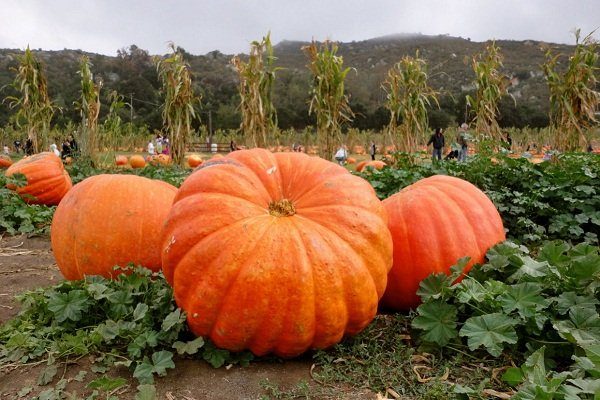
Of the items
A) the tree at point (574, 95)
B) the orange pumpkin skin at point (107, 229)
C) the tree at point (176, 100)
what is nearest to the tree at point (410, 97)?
the tree at point (574, 95)

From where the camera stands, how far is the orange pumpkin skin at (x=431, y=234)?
7.94ft

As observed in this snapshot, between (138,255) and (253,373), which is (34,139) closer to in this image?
(138,255)

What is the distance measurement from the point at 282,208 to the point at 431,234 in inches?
33.3

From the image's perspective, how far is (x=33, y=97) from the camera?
1081 centimetres

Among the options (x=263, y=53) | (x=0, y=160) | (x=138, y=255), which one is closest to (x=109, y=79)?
(x=0, y=160)

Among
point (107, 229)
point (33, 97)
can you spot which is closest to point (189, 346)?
point (107, 229)

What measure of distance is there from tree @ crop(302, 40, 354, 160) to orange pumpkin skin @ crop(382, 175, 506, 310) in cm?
608

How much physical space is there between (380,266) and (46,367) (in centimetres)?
144

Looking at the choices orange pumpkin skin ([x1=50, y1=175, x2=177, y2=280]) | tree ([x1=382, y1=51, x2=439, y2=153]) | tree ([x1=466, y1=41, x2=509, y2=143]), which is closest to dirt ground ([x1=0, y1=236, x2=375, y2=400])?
orange pumpkin skin ([x1=50, y1=175, x2=177, y2=280])

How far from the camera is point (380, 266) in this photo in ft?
6.81

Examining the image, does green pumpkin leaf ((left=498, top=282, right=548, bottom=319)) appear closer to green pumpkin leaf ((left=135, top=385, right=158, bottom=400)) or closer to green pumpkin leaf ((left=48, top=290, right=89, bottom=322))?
green pumpkin leaf ((left=135, top=385, right=158, bottom=400))

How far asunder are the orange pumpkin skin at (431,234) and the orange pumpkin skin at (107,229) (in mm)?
1368

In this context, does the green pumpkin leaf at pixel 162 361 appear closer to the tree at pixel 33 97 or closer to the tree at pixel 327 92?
the tree at pixel 327 92

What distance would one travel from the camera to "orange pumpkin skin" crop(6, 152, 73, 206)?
5680 mm
